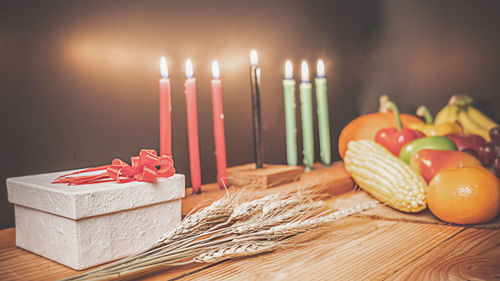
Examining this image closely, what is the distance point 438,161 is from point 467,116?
1.73ft

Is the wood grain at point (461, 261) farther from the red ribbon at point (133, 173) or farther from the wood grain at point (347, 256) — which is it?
the red ribbon at point (133, 173)

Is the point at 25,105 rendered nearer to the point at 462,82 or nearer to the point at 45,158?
the point at 45,158

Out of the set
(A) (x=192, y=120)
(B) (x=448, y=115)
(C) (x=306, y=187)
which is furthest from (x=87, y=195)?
(B) (x=448, y=115)

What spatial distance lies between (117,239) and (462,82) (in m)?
1.27

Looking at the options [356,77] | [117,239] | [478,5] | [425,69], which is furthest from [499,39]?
[117,239]

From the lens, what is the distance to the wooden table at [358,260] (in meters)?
0.58

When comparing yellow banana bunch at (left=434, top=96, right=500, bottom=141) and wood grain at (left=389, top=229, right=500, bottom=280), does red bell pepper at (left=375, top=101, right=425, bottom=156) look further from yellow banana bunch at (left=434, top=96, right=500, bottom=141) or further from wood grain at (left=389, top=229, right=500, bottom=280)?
wood grain at (left=389, top=229, right=500, bottom=280)

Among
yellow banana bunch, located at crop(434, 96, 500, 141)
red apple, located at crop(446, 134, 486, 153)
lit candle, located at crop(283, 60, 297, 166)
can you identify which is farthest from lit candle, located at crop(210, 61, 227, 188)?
yellow banana bunch, located at crop(434, 96, 500, 141)

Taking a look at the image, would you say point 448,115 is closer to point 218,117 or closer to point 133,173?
point 218,117

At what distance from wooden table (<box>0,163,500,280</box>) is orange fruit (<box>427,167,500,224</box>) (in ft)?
0.08

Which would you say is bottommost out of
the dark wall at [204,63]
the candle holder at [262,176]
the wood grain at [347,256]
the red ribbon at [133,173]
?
the wood grain at [347,256]

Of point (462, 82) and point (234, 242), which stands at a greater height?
point (462, 82)

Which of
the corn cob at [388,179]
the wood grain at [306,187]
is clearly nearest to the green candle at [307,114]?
the wood grain at [306,187]

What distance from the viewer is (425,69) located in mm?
1523
